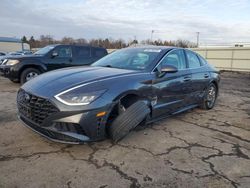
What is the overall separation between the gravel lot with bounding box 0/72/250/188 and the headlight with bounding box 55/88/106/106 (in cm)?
76

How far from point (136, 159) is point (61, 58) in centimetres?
703

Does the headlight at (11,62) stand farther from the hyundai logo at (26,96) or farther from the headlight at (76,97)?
the headlight at (76,97)

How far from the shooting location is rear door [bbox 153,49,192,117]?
3909 mm

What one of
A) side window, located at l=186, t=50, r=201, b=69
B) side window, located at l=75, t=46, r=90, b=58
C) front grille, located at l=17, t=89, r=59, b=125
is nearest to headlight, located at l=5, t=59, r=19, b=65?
side window, located at l=75, t=46, r=90, b=58

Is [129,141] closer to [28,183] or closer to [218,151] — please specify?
[218,151]

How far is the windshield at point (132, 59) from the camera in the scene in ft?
13.2

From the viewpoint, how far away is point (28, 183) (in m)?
2.41

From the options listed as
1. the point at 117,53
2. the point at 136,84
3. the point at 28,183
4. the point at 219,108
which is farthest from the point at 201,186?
the point at 219,108

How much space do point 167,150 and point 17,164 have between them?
204 cm

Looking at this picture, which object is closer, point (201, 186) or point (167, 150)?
point (201, 186)

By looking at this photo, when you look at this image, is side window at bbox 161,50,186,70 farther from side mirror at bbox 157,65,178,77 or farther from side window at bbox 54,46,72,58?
side window at bbox 54,46,72,58

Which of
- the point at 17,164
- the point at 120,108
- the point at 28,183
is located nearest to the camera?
the point at 28,183

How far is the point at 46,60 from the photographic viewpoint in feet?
28.3

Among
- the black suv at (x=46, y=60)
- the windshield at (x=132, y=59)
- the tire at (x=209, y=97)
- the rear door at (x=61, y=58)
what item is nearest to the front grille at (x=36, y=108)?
the windshield at (x=132, y=59)
